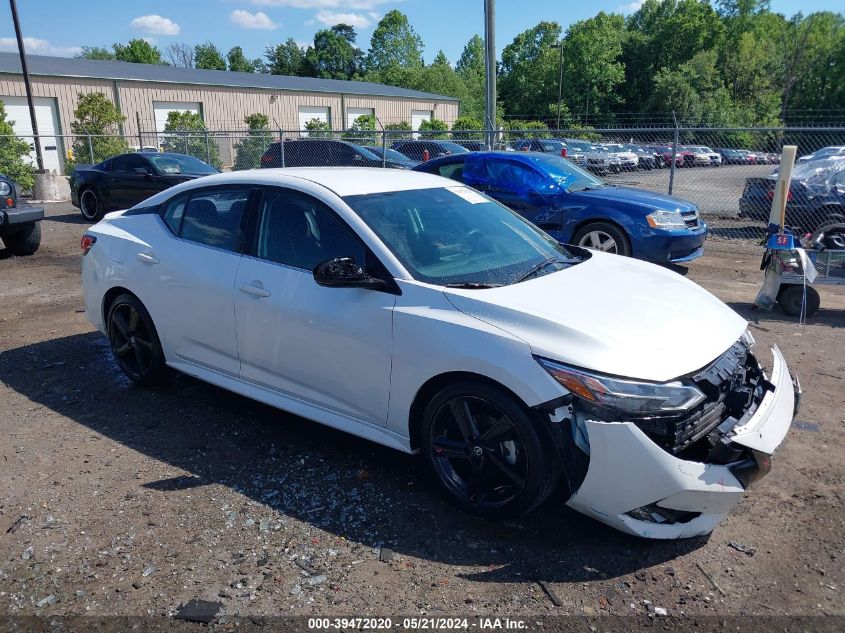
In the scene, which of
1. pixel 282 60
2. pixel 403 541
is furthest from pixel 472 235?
pixel 282 60

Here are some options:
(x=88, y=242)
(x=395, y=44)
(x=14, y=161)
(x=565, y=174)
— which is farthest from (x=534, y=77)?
(x=88, y=242)

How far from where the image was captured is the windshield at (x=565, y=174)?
30.6 feet

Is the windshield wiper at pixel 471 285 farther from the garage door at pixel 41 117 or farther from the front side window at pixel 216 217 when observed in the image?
the garage door at pixel 41 117

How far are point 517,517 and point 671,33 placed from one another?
284 feet

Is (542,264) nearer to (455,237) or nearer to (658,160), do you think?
(455,237)

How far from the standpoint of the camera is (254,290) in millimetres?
3969

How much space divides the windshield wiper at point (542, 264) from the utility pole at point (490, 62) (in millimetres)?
11537

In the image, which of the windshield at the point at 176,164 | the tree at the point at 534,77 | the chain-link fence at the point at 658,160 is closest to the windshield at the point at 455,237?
the chain-link fence at the point at 658,160

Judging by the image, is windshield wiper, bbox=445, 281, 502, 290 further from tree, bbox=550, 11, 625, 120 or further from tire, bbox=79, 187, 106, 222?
tree, bbox=550, 11, 625, 120

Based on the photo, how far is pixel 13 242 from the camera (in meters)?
10.5

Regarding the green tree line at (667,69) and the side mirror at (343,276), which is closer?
the side mirror at (343,276)

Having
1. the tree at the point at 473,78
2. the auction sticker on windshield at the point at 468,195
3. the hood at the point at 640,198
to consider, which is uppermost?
the tree at the point at 473,78

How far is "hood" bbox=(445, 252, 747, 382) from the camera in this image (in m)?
2.90

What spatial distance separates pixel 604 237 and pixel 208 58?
332 ft
